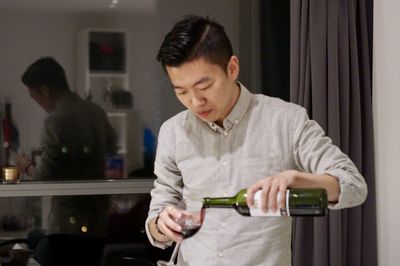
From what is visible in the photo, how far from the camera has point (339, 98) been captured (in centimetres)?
240

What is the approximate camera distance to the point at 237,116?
1591 mm

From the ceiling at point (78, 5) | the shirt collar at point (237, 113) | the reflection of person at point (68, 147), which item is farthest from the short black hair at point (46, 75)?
the shirt collar at point (237, 113)

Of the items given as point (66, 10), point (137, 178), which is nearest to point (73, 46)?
point (66, 10)

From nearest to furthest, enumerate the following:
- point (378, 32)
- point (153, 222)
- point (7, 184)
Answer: point (153, 222), point (378, 32), point (7, 184)

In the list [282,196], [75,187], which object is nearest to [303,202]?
[282,196]

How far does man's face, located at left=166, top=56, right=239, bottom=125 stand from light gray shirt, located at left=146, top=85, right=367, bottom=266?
0.05 m

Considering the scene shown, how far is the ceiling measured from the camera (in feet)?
9.05

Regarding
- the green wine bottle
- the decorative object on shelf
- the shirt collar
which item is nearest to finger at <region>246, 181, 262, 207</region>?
the green wine bottle

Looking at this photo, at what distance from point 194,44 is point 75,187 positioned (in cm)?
145

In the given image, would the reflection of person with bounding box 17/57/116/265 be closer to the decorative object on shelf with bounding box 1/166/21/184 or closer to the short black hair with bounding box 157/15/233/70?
the decorative object on shelf with bounding box 1/166/21/184

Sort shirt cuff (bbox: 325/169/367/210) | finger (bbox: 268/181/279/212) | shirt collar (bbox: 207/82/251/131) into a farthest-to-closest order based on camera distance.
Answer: shirt collar (bbox: 207/82/251/131), shirt cuff (bbox: 325/169/367/210), finger (bbox: 268/181/279/212)

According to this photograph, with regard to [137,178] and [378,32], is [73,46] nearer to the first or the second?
[137,178]

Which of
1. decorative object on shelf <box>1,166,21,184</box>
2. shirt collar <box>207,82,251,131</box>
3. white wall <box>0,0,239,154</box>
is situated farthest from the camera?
white wall <box>0,0,239,154</box>

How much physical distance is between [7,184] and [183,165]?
132cm
